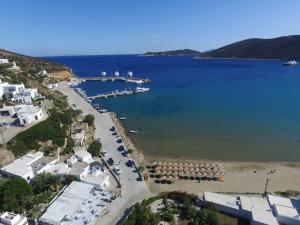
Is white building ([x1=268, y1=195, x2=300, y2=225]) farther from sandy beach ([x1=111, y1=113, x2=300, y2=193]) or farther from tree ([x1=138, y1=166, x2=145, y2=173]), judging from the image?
tree ([x1=138, y1=166, x2=145, y2=173])

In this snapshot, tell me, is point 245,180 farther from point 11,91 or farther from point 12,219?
point 11,91

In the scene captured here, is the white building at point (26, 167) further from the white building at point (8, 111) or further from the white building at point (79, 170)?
the white building at point (8, 111)

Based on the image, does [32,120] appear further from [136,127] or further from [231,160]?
[231,160]

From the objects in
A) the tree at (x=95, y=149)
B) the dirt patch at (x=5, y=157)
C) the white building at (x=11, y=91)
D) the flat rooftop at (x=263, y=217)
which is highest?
the white building at (x=11, y=91)

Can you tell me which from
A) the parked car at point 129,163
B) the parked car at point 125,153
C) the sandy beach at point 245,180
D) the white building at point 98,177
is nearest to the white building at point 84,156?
the white building at point 98,177

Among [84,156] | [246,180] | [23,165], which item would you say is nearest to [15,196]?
[23,165]
